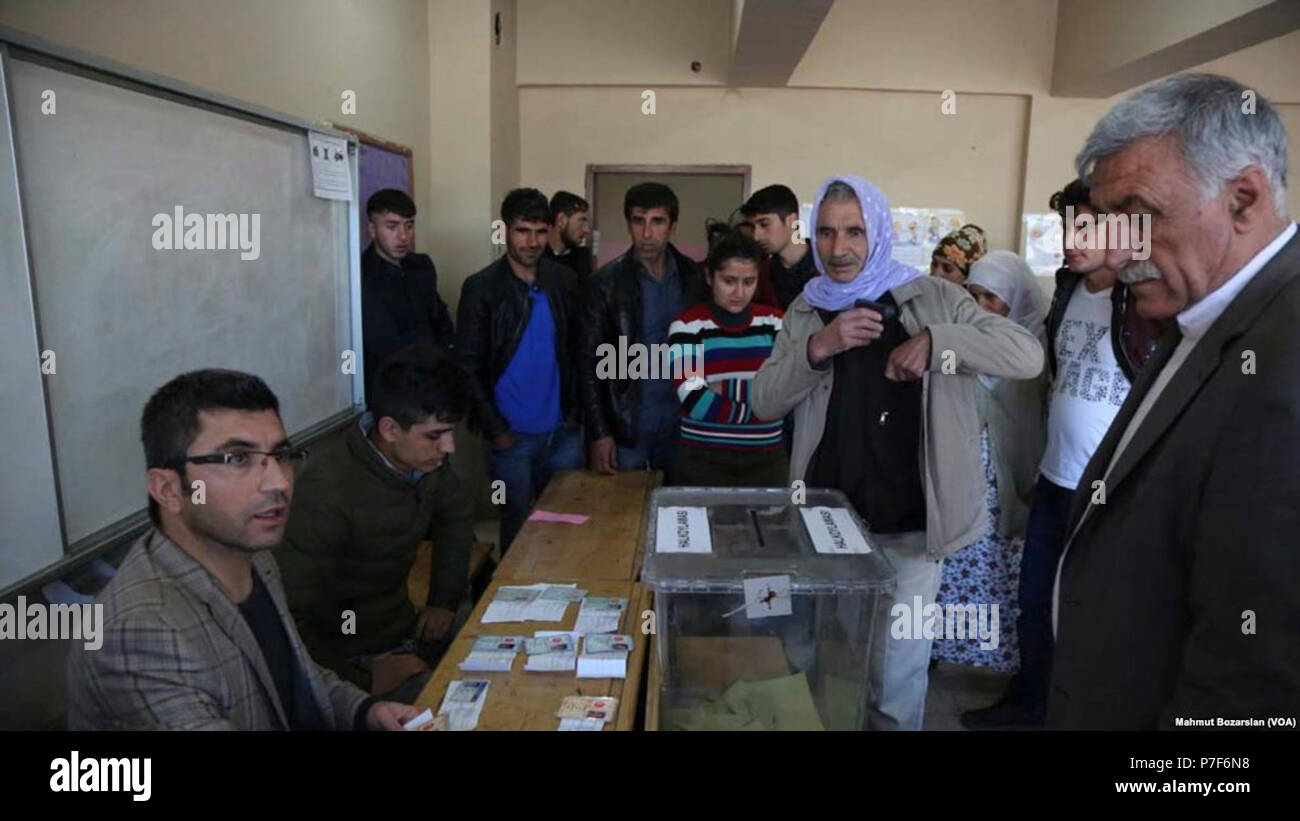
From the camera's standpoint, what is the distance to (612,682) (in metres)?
1.42

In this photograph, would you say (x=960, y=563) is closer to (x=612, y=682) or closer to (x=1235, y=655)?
(x=612, y=682)

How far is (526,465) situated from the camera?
3.15 m

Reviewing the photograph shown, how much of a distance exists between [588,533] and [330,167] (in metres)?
→ 1.54

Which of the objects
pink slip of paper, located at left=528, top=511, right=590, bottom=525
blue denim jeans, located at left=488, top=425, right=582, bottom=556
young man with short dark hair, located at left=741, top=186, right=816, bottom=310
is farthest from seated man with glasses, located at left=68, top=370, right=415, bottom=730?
young man with short dark hair, located at left=741, top=186, right=816, bottom=310

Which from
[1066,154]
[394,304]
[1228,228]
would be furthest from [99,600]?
[1066,154]

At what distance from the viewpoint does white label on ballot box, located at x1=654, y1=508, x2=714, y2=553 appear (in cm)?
155

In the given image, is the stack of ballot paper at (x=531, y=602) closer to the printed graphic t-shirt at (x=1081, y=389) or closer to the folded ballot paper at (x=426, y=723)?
the folded ballot paper at (x=426, y=723)

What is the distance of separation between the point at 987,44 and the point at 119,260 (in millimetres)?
5219

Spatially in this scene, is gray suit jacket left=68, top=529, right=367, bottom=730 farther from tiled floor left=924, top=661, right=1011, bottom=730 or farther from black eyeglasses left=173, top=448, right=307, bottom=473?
tiled floor left=924, top=661, right=1011, bottom=730

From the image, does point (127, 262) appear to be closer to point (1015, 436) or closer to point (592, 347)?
point (592, 347)

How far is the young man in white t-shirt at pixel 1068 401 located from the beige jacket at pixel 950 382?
0.46 metres

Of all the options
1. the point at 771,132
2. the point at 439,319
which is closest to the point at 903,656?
the point at 439,319

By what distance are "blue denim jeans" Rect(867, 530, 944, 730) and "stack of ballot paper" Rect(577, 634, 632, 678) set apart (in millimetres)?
694

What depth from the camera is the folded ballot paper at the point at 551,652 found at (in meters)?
1.45
